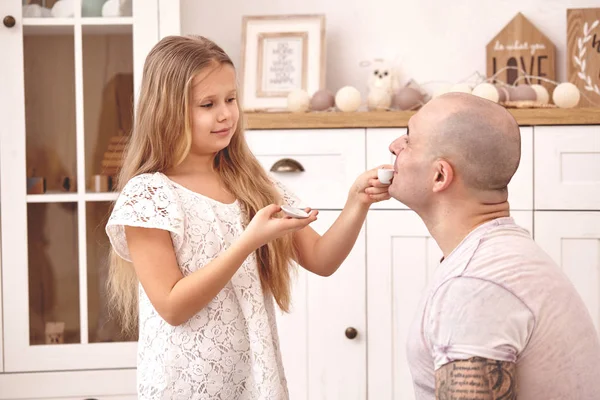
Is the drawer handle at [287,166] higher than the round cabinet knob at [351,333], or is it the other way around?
the drawer handle at [287,166]

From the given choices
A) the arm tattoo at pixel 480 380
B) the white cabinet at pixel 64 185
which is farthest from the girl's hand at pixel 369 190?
the white cabinet at pixel 64 185

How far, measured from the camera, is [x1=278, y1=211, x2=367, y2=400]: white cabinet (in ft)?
8.07

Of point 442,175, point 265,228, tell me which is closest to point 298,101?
point 265,228

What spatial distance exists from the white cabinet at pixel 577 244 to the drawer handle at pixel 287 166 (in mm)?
700

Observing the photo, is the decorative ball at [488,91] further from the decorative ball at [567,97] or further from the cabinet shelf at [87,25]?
the cabinet shelf at [87,25]

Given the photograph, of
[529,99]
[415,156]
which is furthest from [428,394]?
[529,99]

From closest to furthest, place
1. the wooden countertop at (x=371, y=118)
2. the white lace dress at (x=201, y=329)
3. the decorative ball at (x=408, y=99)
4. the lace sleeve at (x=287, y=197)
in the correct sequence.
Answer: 1. the white lace dress at (x=201, y=329)
2. the lace sleeve at (x=287, y=197)
3. the wooden countertop at (x=371, y=118)
4. the decorative ball at (x=408, y=99)

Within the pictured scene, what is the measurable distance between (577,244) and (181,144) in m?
1.31

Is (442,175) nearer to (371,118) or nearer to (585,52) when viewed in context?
(371,118)

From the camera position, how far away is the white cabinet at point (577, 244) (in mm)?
2369

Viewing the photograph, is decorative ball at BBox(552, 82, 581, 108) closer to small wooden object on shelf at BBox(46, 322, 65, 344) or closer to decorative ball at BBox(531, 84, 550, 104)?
decorative ball at BBox(531, 84, 550, 104)

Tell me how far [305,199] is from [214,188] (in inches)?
33.4

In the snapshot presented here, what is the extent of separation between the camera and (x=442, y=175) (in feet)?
4.12

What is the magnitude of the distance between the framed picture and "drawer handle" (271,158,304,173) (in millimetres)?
372
